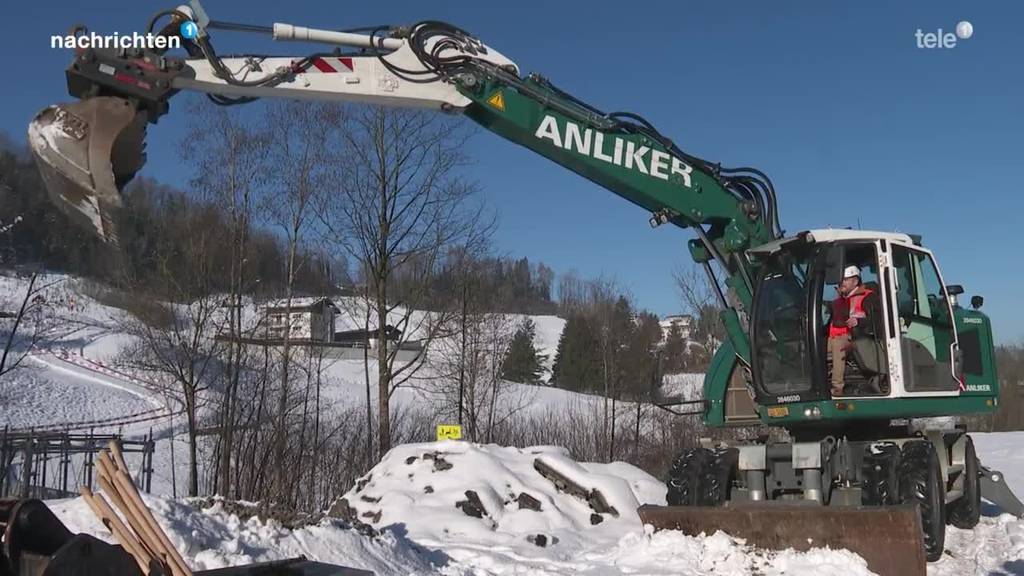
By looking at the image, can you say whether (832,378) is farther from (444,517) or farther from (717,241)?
(444,517)

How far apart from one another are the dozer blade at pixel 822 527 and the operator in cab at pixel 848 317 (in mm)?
1182

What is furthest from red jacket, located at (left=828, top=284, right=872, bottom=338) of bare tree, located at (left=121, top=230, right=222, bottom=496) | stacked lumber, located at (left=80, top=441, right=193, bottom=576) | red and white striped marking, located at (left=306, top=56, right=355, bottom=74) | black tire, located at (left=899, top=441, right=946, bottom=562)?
bare tree, located at (left=121, top=230, right=222, bottom=496)

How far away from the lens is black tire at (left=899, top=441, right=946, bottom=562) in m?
7.72

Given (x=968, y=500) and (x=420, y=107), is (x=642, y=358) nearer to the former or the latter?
(x=968, y=500)

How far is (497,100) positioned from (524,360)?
1366 inches

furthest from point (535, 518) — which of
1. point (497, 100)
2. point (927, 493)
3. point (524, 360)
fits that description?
point (524, 360)

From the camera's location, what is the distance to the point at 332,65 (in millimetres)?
7586

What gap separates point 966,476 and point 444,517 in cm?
561

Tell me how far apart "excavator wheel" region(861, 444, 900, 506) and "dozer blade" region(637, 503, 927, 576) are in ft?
1.71

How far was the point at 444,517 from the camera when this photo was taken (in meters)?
10.4

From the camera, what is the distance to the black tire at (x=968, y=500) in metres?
10.1

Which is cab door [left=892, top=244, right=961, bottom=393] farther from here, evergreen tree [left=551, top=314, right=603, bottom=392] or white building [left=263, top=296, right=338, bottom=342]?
evergreen tree [left=551, top=314, right=603, bottom=392]

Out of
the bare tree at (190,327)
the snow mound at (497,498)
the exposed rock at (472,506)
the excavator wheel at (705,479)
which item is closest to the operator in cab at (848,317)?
the excavator wheel at (705,479)

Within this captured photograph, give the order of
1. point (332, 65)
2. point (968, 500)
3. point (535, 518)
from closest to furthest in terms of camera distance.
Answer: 1. point (332, 65)
2. point (968, 500)
3. point (535, 518)
